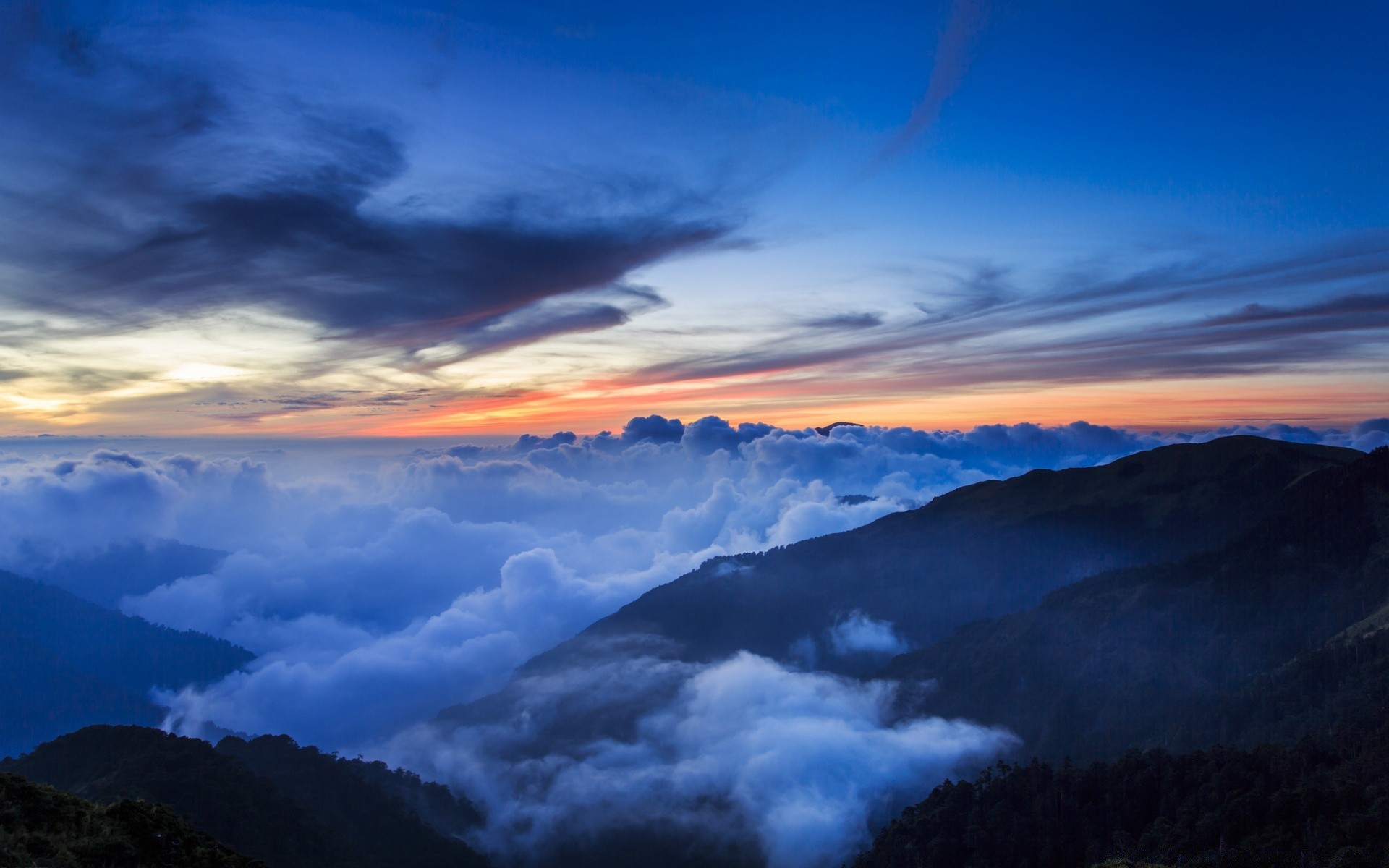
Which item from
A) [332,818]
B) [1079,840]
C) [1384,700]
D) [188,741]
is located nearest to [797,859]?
[1079,840]

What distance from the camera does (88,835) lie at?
120ft

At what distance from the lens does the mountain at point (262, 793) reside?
396ft

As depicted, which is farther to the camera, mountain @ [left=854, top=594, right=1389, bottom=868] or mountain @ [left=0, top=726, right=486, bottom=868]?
mountain @ [left=0, top=726, right=486, bottom=868]

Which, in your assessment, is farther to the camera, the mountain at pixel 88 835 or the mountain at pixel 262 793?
the mountain at pixel 262 793

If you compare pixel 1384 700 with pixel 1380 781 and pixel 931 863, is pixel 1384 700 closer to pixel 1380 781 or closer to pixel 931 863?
pixel 1380 781

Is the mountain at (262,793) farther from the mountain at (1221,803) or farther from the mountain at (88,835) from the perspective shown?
the mountain at (1221,803)

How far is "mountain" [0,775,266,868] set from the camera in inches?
1305

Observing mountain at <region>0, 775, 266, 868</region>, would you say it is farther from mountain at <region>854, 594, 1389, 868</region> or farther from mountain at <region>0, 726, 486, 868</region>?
mountain at <region>854, 594, 1389, 868</region>

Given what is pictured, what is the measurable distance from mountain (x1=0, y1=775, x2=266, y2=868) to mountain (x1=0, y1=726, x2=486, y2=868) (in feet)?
275

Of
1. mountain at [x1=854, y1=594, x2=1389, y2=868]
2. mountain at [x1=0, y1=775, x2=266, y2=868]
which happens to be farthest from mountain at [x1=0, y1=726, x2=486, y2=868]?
mountain at [x1=854, y1=594, x2=1389, y2=868]

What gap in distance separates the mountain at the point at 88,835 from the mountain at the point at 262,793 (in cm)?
8372

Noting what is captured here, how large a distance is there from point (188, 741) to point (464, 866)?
6466 cm

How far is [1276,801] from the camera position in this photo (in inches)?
4220

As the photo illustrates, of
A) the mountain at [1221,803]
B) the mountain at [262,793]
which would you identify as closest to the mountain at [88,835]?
the mountain at [262,793]
